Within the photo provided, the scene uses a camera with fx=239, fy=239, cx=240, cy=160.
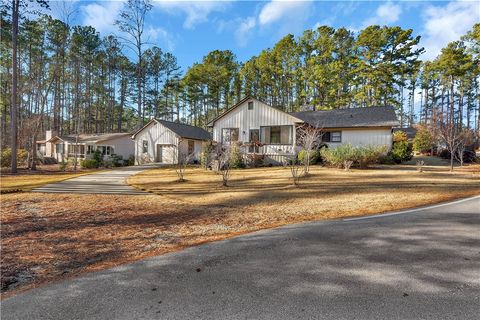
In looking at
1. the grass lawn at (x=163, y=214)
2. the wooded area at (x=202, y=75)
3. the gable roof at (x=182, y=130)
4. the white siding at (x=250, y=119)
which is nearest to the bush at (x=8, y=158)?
the wooded area at (x=202, y=75)

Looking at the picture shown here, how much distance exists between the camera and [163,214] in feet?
23.0

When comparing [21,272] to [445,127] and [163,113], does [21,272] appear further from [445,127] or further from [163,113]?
[163,113]

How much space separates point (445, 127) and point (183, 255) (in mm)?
20281

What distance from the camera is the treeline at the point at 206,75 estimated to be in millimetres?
28969

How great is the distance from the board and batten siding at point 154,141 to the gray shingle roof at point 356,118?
14320mm

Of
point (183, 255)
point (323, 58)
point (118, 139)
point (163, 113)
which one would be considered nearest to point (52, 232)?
point (183, 255)

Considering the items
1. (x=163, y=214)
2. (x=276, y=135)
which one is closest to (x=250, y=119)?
(x=276, y=135)

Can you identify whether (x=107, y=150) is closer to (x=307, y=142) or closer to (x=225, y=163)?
(x=225, y=163)

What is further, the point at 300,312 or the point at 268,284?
the point at 268,284

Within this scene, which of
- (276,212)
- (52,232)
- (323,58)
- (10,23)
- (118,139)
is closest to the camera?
(52,232)

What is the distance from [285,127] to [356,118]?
664 cm

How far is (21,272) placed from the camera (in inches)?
149

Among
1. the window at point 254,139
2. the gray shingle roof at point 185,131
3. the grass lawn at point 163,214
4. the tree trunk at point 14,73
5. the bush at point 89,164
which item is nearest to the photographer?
the grass lawn at point 163,214

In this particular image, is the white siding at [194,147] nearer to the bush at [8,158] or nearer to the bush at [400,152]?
the bush at [8,158]
